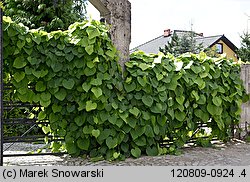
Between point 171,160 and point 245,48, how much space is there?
1106 centimetres

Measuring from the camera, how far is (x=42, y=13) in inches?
275

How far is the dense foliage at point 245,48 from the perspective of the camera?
1339 cm

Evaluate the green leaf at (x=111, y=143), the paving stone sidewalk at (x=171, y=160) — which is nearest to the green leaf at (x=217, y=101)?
the paving stone sidewalk at (x=171, y=160)

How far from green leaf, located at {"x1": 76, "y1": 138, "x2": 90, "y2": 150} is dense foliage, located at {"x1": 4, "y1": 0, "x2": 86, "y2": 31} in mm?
3583

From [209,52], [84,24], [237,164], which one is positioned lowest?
[237,164]

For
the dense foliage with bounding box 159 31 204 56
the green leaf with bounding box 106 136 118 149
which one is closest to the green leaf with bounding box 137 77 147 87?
the green leaf with bounding box 106 136 118 149

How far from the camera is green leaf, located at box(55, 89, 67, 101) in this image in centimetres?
354

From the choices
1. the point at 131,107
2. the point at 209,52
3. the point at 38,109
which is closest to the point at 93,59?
the point at 131,107

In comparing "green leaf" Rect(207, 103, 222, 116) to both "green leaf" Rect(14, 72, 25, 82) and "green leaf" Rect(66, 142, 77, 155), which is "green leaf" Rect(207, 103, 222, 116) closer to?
"green leaf" Rect(66, 142, 77, 155)

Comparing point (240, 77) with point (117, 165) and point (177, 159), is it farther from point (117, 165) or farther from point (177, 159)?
point (117, 165)

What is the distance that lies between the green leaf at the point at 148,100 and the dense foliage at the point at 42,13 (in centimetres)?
354

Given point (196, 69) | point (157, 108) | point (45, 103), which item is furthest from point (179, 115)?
point (45, 103)

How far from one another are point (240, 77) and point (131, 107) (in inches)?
69.0

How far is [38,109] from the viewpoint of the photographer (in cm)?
404
